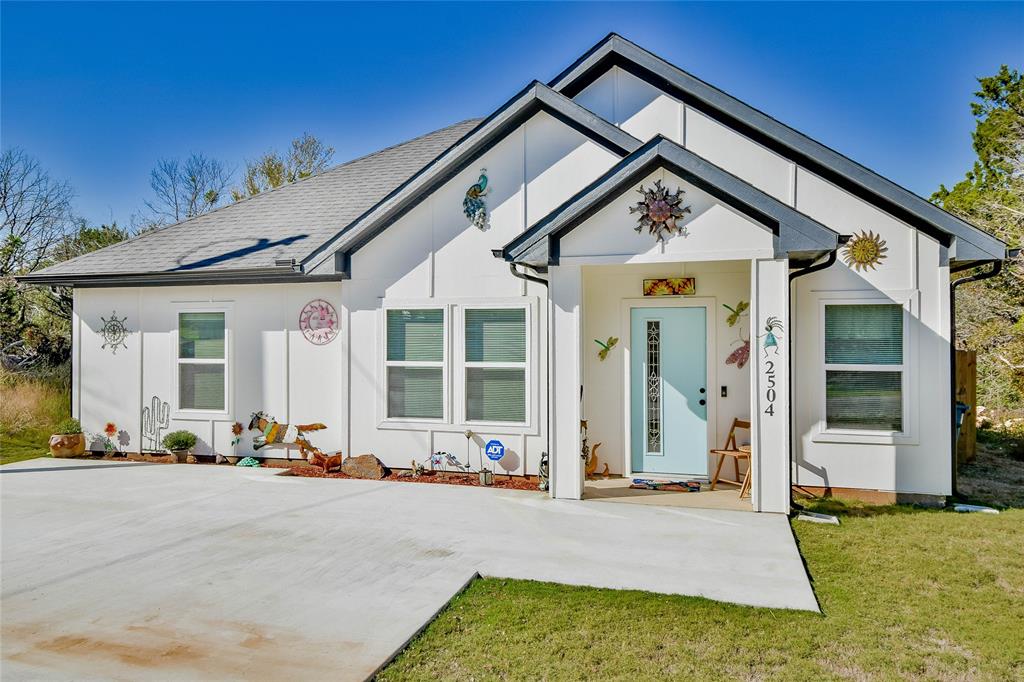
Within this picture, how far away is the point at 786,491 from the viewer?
698 centimetres

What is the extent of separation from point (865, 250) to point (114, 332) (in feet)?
38.3

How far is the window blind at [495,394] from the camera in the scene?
874cm

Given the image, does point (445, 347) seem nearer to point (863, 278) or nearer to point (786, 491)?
point (786, 491)

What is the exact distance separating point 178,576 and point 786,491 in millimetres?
6035

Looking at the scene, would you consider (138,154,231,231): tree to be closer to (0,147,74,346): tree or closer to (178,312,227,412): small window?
(0,147,74,346): tree

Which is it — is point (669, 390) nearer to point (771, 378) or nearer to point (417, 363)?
point (771, 378)

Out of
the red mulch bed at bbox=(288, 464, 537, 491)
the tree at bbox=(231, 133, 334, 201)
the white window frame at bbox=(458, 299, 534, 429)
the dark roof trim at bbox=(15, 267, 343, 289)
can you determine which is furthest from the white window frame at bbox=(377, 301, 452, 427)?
the tree at bbox=(231, 133, 334, 201)

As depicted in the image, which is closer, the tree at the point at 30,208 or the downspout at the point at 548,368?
the downspout at the point at 548,368

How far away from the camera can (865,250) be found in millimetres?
7914

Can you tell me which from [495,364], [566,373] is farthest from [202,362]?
[566,373]

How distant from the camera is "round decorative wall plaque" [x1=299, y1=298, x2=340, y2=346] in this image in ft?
32.1

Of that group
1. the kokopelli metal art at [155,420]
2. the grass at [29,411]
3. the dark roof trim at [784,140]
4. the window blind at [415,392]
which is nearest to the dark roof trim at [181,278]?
the window blind at [415,392]

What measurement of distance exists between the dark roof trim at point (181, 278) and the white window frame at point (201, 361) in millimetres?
403

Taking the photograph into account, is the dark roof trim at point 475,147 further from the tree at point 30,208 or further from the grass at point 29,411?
the tree at point 30,208
